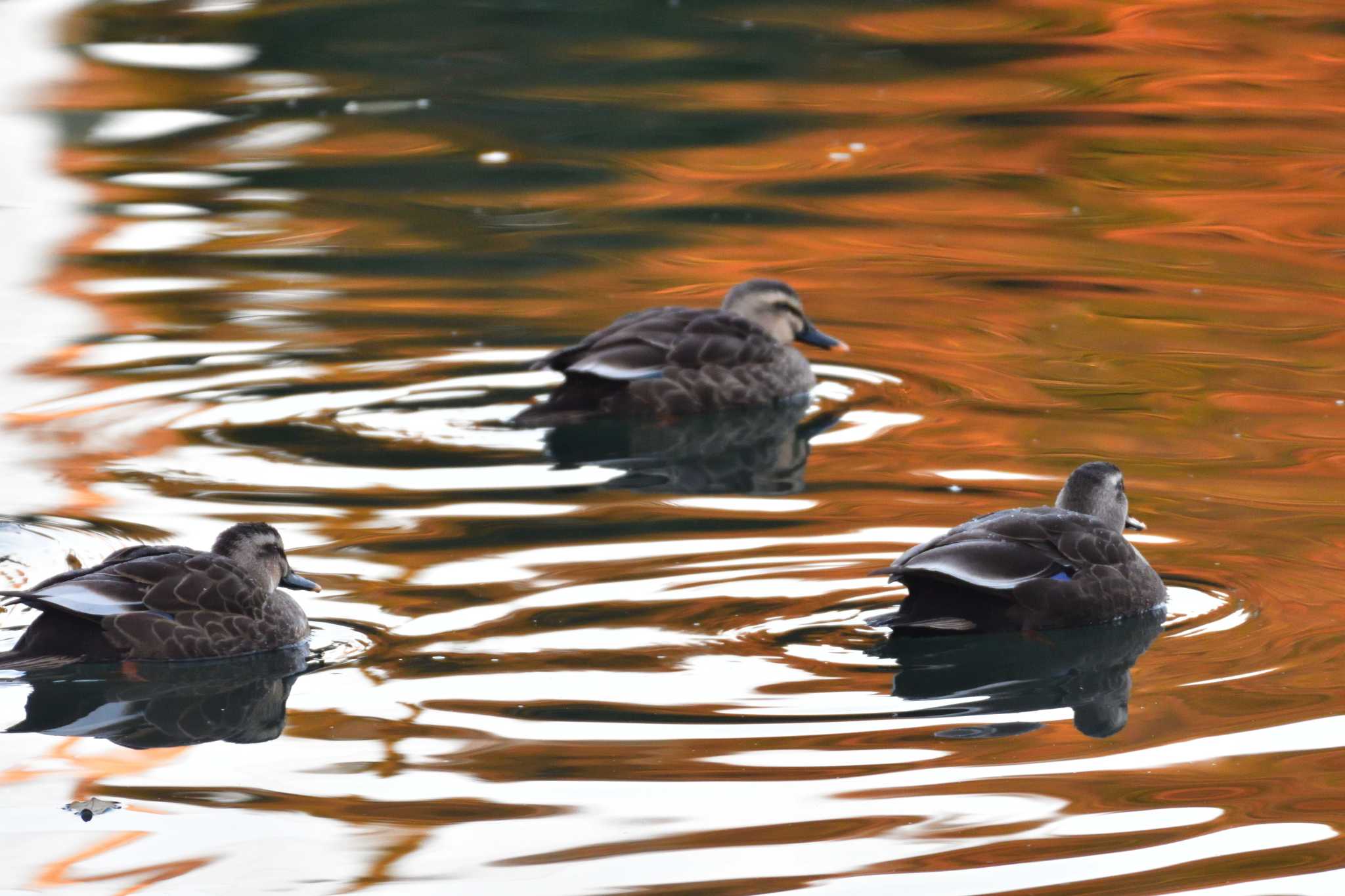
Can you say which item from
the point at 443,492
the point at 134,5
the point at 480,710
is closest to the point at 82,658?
the point at 480,710

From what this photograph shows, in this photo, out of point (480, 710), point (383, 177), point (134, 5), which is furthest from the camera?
point (134, 5)

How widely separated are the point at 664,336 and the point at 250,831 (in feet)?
20.6

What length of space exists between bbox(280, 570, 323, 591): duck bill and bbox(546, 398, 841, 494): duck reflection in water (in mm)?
2340

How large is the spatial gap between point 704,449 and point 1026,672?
403cm

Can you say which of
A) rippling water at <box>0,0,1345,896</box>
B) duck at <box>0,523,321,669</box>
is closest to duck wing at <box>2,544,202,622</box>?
duck at <box>0,523,321,669</box>

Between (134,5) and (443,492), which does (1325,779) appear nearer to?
(443,492)

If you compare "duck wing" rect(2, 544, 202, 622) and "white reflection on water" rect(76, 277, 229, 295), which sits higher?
"duck wing" rect(2, 544, 202, 622)

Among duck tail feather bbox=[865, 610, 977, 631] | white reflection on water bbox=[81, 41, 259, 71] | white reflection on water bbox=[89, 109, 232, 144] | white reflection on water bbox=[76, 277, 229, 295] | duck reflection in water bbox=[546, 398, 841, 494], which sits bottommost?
duck reflection in water bbox=[546, 398, 841, 494]

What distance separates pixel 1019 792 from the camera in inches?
266

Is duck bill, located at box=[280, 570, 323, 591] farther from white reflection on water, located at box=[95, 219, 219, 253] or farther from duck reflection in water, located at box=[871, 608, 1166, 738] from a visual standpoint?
white reflection on water, located at box=[95, 219, 219, 253]

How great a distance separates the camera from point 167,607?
26.2 feet

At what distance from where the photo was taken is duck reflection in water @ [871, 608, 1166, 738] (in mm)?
7492

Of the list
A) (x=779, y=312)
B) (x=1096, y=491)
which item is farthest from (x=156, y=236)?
(x=1096, y=491)

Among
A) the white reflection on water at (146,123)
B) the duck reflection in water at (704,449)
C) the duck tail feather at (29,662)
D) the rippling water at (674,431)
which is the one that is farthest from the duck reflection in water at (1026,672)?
the white reflection on water at (146,123)
